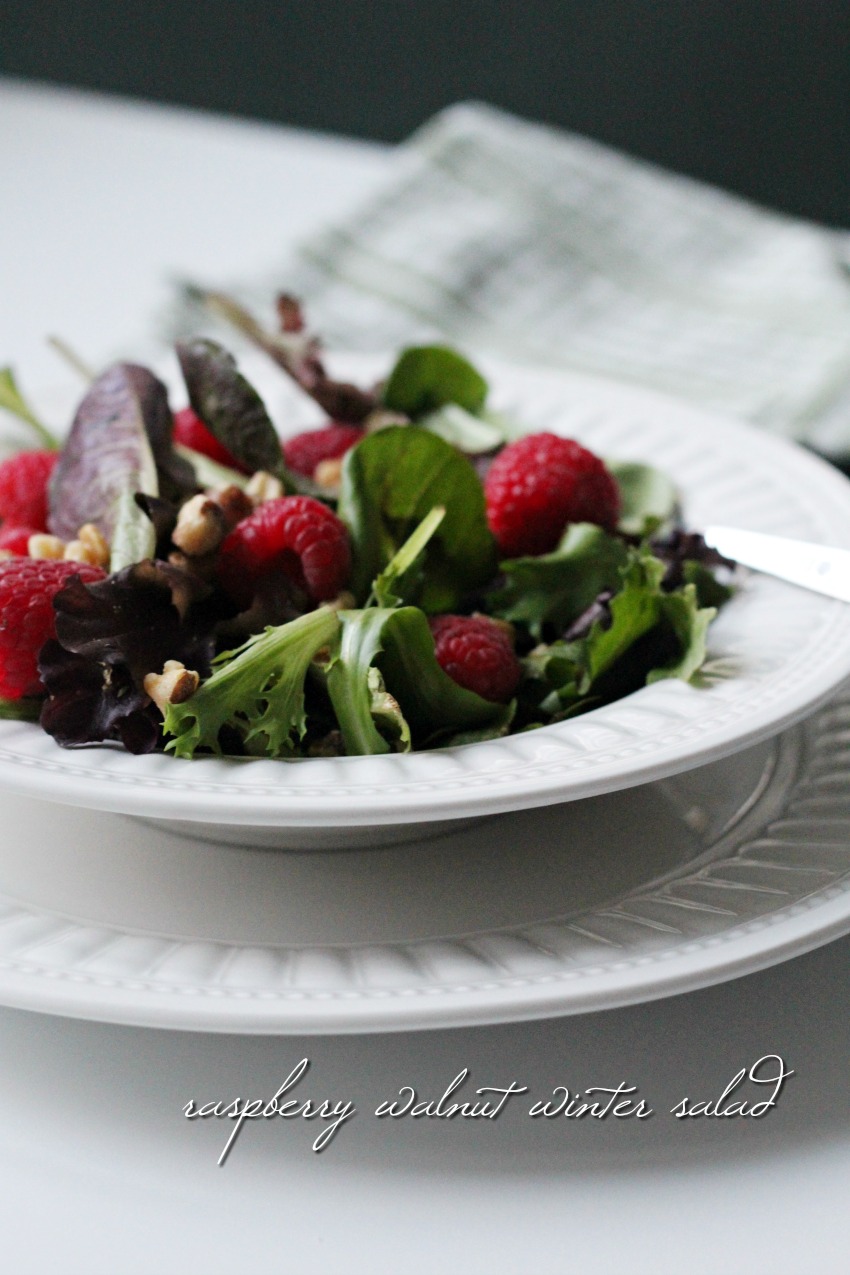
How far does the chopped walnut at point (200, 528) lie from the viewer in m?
1.47

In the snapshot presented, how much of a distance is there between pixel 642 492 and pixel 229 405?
549 mm

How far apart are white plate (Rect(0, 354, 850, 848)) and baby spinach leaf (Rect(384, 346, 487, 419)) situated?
23.3 inches

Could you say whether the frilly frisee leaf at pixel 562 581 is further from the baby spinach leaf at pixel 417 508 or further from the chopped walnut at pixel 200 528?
the chopped walnut at pixel 200 528

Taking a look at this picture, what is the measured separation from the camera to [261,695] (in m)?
1.32

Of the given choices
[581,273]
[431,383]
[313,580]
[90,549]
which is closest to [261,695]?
[313,580]

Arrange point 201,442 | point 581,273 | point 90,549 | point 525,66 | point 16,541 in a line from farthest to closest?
point 525,66, point 581,273, point 201,442, point 16,541, point 90,549

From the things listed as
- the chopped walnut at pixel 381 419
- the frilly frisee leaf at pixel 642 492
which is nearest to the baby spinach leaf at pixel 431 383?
the chopped walnut at pixel 381 419

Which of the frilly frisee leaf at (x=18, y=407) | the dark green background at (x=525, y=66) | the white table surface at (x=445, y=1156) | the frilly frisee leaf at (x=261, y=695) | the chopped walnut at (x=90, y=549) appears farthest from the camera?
the dark green background at (x=525, y=66)

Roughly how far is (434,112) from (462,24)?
0.31 m

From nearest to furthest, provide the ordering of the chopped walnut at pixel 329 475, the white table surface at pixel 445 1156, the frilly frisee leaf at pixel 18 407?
the white table surface at pixel 445 1156, the chopped walnut at pixel 329 475, the frilly frisee leaf at pixel 18 407

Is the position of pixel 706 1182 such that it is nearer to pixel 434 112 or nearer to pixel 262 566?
pixel 262 566

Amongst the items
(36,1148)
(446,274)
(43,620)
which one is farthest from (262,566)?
(446,274)

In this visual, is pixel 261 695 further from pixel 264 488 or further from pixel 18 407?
pixel 18 407

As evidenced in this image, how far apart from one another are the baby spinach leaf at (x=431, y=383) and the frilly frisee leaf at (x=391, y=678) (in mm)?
772
